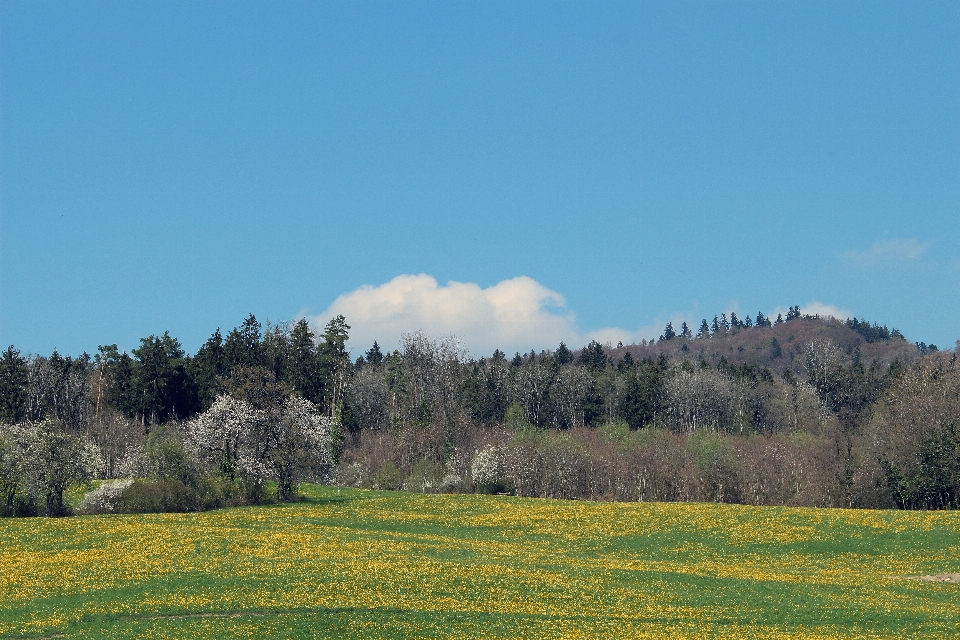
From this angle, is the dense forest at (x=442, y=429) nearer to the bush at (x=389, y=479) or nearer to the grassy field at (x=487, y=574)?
the bush at (x=389, y=479)

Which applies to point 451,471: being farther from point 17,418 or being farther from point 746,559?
point 17,418

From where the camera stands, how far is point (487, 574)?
4466 centimetres

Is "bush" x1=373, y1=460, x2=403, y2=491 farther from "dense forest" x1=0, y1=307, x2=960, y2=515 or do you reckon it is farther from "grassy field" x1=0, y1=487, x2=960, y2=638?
"grassy field" x1=0, y1=487, x2=960, y2=638

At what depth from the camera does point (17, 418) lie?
132m

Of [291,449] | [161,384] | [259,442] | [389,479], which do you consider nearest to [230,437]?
[259,442]

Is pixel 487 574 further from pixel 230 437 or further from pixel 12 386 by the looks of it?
Result: pixel 12 386

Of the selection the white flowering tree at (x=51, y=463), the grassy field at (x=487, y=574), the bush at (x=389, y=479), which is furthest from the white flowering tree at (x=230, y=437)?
the bush at (x=389, y=479)

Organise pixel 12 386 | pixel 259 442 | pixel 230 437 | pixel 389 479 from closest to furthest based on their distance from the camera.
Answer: pixel 230 437
pixel 259 442
pixel 389 479
pixel 12 386

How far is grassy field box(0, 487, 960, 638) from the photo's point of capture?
3388 cm

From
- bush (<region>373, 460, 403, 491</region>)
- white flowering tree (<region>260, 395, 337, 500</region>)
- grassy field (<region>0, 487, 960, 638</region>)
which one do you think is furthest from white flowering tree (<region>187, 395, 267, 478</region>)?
bush (<region>373, 460, 403, 491</region>)

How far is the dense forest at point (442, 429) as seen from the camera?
79188 mm

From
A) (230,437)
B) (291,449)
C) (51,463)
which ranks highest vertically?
(230,437)

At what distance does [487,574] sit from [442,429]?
70993 mm

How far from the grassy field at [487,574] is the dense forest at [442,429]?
920cm
